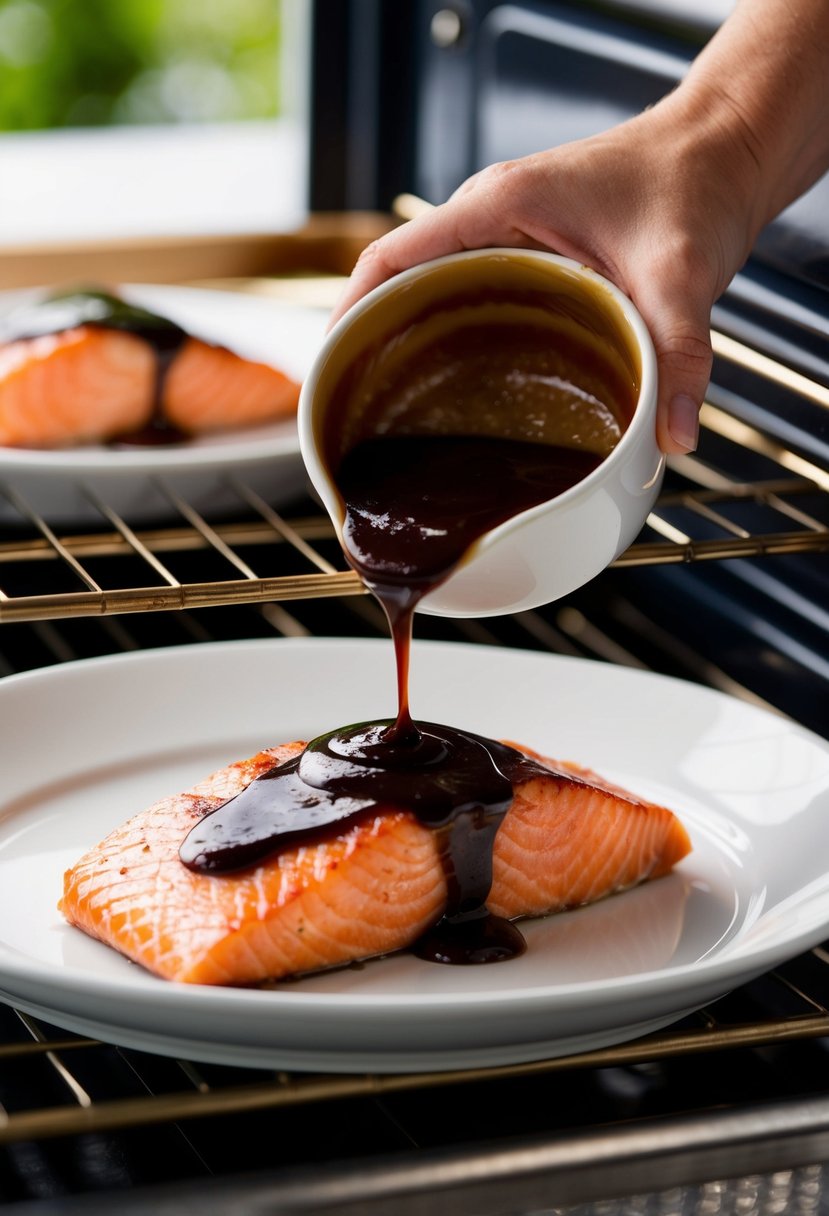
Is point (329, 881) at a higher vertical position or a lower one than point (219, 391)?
higher

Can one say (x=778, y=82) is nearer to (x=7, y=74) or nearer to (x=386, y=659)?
(x=386, y=659)

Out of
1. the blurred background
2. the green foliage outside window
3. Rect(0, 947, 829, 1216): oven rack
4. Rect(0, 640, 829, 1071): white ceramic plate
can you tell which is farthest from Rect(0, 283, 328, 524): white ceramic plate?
the green foliage outside window

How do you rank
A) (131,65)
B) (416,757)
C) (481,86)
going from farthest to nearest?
1. (131,65)
2. (481,86)
3. (416,757)

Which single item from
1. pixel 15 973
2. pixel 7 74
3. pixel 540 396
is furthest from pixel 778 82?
pixel 7 74

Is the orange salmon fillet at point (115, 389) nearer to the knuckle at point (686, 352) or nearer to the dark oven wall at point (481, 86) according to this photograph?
the dark oven wall at point (481, 86)

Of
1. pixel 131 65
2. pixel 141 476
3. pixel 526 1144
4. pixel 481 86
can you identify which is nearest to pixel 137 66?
pixel 131 65

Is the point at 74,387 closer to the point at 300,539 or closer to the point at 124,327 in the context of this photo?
the point at 124,327

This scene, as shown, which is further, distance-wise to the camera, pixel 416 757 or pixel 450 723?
pixel 450 723

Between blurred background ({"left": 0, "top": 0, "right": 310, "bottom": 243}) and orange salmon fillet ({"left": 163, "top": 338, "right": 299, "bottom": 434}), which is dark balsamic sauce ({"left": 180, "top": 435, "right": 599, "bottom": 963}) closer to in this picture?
orange salmon fillet ({"left": 163, "top": 338, "right": 299, "bottom": 434})
